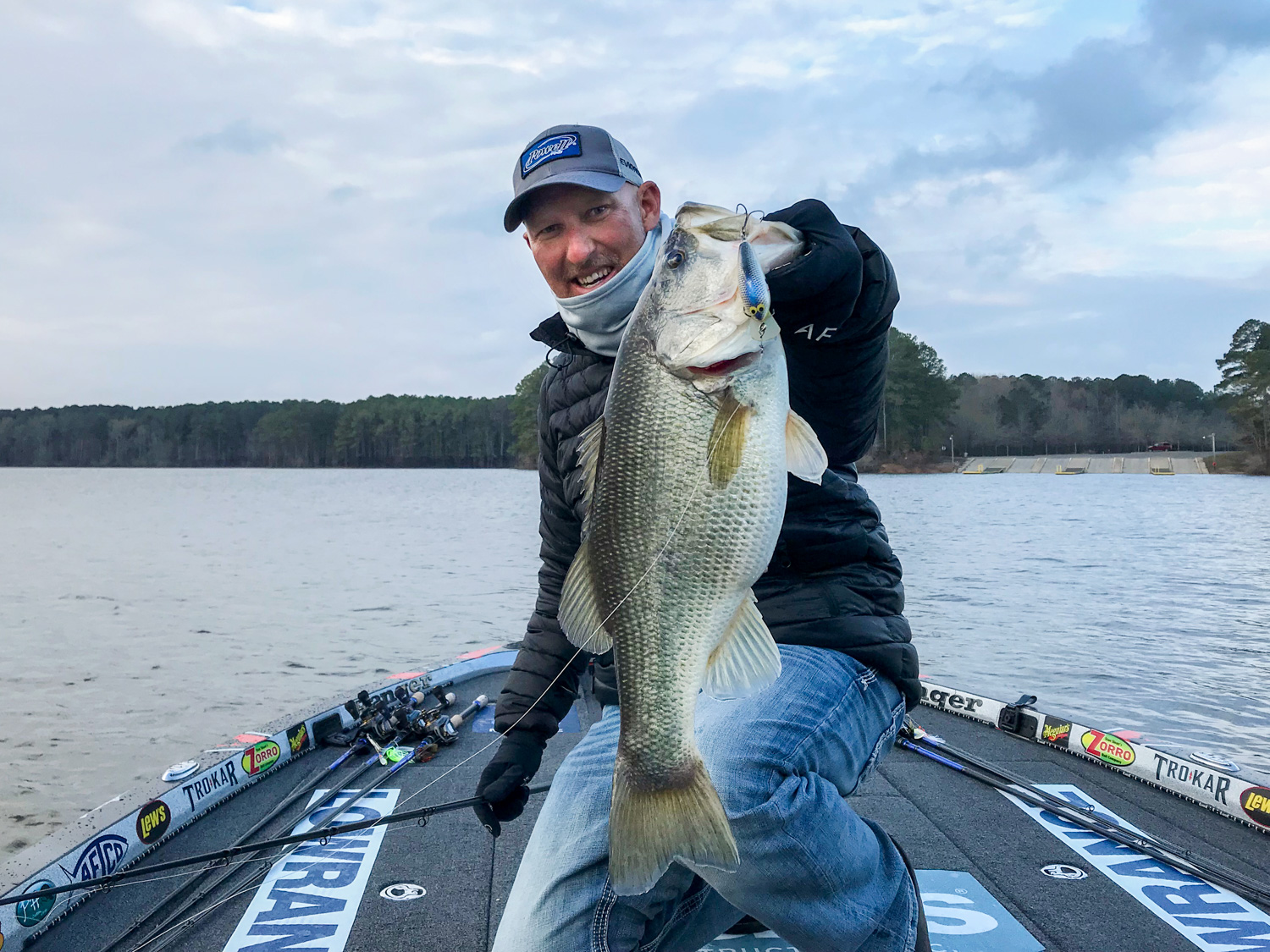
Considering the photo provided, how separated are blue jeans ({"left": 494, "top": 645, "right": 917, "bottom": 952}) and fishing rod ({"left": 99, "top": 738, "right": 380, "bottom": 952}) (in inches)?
83.3

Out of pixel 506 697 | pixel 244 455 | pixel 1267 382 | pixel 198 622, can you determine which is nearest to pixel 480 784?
pixel 506 697

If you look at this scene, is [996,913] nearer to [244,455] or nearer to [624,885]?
[624,885]

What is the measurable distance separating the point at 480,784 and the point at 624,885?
114 centimetres

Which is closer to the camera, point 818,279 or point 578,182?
point 818,279

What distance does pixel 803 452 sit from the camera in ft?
7.30

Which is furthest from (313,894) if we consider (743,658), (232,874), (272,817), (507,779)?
(743,658)

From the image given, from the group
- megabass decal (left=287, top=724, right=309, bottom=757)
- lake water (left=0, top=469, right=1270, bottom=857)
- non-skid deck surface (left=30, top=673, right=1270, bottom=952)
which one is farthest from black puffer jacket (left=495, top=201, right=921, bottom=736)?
lake water (left=0, top=469, right=1270, bottom=857)

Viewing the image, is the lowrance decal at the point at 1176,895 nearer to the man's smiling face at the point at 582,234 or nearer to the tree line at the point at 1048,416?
the man's smiling face at the point at 582,234

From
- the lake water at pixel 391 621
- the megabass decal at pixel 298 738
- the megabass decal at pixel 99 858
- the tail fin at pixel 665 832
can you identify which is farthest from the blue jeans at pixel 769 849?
the lake water at pixel 391 621

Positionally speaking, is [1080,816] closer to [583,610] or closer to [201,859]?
[583,610]

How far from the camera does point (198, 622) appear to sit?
661 inches

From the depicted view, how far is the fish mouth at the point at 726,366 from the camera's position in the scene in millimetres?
2139

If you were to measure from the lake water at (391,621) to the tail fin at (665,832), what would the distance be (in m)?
7.51

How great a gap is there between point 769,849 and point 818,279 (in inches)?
57.2
